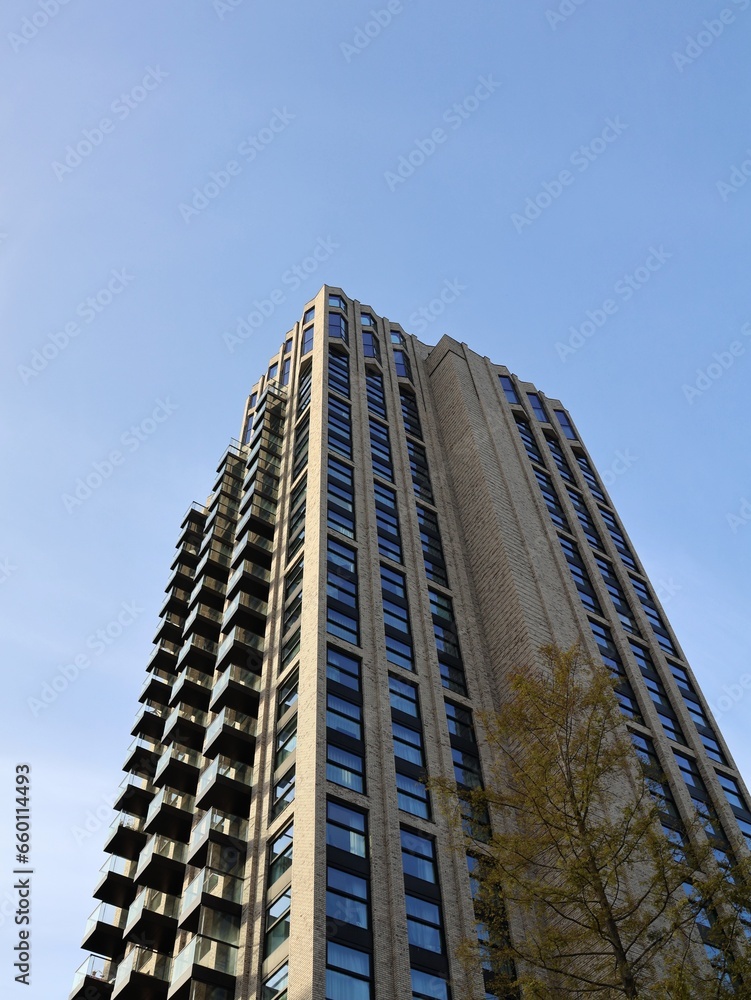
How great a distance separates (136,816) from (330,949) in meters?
18.7

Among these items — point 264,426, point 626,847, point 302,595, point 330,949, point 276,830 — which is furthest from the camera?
point 264,426

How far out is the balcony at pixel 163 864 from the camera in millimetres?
34219

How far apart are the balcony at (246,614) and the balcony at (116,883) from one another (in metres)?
10.0

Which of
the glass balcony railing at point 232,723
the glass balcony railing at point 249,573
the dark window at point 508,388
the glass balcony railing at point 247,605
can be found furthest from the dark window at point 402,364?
the glass balcony railing at point 232,723

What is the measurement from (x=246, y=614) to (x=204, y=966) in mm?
15275

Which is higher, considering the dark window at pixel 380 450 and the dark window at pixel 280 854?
the dark window at pixel 380 450

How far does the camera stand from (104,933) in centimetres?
3625

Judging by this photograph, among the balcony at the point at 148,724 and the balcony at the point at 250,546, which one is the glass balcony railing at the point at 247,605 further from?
the balcony at the point at 148,724

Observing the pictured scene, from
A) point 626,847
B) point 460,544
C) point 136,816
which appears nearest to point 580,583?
point 460,544

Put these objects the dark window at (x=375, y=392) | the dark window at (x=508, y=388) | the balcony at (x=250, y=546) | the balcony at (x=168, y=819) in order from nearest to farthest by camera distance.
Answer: the balcony at (x=168, y=819) → the balcony at (x=250, y=546) → the dark window at (x=375, y=392) → the dark window at (x=508, y=388)

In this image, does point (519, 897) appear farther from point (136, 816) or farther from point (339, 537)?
point (136, 816)

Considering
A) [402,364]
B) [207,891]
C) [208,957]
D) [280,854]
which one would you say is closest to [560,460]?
[402,364]

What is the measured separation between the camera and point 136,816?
41.0 m

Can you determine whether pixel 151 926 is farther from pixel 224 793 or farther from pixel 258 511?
pixel 258 511
